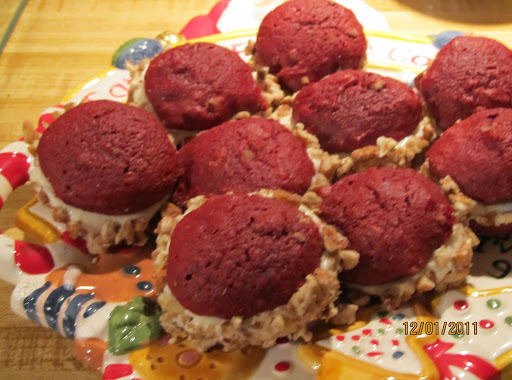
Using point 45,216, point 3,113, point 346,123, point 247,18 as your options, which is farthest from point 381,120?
point 3,113

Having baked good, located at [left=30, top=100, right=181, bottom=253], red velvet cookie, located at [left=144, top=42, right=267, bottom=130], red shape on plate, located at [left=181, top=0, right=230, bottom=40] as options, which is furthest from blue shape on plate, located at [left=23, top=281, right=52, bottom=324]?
red shape on plate, located at [left=181, top=0, right=230, bottom=40]

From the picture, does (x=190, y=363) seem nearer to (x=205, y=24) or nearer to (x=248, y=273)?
(x=248, y=273)

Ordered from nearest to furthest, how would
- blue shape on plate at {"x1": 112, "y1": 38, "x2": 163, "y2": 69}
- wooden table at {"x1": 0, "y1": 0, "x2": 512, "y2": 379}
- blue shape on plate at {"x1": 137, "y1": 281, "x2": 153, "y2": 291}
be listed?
blue shape on plate at {"x1": 137, "y1": 281, "x2": 153, "y2": 291}
blue shape on plate at {"x1": 112, "y1": 38, "x2": 163, "y2": 69}
wooden table at {"x1": 0, "y1": 0, "x2": 512, "y2": 379}

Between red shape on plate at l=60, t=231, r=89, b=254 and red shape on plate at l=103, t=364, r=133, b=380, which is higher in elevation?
red shape on plate at l=60, t=231, r=89, b=254

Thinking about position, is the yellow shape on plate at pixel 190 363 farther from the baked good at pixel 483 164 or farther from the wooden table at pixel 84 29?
A: the wooden table at pixel 84 29

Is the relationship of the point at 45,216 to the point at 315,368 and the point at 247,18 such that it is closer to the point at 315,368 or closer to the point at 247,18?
the point at 315,368

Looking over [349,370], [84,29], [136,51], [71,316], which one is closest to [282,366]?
[349,370]
